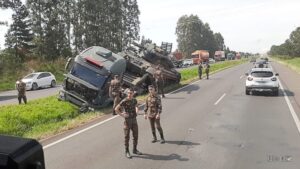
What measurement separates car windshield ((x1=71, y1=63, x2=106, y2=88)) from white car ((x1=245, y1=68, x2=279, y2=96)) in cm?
1021

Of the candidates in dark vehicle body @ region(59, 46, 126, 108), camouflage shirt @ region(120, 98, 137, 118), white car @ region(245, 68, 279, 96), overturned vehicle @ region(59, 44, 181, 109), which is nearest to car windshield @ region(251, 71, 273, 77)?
white car @ region(245, 68, 279, 96)

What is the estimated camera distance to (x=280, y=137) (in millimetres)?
12734

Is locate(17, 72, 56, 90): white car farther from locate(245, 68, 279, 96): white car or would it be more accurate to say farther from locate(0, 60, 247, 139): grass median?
locate(245, 68, 279, 96): white car

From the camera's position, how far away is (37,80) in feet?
124

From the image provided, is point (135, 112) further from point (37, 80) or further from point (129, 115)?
point (37, 80)

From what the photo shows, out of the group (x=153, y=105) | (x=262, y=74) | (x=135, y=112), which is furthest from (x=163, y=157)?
(x=262, y=74)

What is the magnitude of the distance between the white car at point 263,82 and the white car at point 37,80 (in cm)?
1872

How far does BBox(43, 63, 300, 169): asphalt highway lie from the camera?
9.77 metres

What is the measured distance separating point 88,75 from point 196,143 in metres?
8.73

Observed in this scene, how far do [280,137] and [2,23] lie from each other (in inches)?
1499

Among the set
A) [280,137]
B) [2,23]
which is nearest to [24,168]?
[280,137]

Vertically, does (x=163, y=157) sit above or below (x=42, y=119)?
above

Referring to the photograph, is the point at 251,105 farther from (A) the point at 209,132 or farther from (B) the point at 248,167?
(B) the point at 248,167

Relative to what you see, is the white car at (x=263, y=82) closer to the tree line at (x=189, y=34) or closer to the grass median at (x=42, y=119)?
the grass median at (x=42, y=119)
